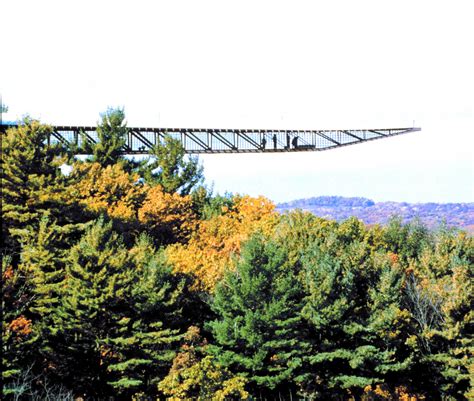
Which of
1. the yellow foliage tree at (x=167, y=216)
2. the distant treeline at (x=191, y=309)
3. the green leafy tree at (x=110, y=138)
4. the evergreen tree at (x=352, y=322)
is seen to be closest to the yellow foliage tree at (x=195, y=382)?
the distant treeline at (x=191, y=309)

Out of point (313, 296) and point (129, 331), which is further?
point (313, 296)

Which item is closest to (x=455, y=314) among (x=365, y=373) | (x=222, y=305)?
(x=365, y=373)

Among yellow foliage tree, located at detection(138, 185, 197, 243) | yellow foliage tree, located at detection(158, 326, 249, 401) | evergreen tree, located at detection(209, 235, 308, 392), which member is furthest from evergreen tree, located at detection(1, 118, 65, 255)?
yellow foliage tree, located at detection(158, 326, 249, 401)

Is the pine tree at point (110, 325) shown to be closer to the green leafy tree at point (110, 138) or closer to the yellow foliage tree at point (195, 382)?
the yellow foliage tree at point (195, 382)

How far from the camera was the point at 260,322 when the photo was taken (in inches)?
1387

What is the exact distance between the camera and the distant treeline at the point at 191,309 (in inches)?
1249

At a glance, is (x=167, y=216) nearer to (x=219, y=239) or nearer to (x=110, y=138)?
(x=219, y=239)

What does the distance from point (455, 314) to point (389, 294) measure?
5120mm

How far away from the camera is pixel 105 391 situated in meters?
32.2

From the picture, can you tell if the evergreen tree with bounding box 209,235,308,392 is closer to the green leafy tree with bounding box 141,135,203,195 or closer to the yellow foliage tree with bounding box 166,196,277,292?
the yellow foliage tree with bounding box 166,196,277,292

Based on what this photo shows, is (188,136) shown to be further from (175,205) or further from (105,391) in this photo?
(105,391)

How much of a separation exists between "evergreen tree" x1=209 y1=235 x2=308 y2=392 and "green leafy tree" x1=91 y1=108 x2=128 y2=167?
18.7 metres

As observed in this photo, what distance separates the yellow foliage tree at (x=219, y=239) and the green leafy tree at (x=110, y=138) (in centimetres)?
890

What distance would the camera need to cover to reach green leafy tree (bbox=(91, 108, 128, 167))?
52.0 metres
